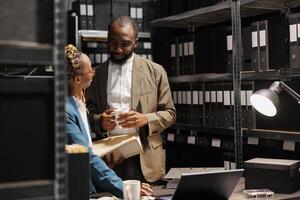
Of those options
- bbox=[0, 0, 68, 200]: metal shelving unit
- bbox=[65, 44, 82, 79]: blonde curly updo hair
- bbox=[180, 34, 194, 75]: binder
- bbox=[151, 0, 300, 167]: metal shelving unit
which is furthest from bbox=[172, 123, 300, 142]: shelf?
bbox=[0, 0, 68, 200]: metal shelving unit

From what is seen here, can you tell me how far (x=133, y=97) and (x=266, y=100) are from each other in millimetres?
936

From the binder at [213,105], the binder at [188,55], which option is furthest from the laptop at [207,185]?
the binder at [188,55]

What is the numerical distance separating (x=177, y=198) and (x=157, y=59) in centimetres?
230

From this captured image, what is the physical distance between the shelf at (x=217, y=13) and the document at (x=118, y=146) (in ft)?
4.20

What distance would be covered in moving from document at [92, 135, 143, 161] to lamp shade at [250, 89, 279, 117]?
0.62 metres

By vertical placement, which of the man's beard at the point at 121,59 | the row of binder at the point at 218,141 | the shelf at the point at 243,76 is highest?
the man's beard at the point at 121,59

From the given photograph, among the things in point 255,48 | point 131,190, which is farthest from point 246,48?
point 131,190

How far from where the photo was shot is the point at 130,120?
9.02 feet

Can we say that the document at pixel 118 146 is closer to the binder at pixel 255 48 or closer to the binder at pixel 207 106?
the binder at pixel 255 48

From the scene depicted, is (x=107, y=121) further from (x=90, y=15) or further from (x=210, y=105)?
(x=90, y=15)

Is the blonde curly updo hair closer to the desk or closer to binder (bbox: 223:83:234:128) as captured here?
the desk

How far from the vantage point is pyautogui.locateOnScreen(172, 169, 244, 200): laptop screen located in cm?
178

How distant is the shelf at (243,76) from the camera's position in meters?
2.83

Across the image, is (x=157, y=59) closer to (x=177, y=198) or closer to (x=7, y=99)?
(x=177, y=198)
